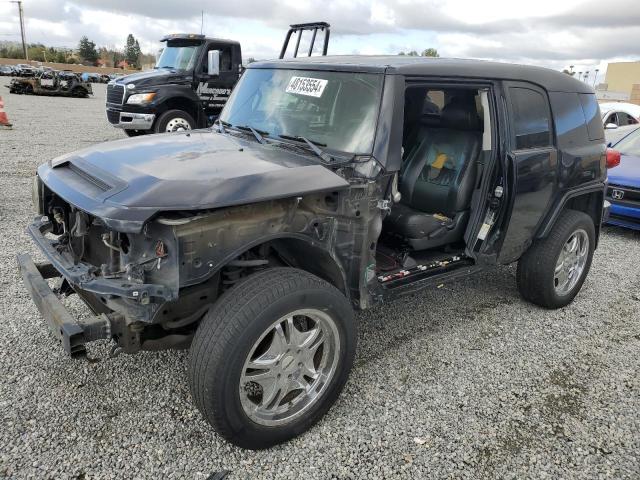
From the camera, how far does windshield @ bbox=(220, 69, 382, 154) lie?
306 centimetres

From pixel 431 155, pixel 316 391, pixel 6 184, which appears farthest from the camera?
pixel 6 184

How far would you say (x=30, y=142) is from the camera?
11695mm

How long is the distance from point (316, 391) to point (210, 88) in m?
9.68

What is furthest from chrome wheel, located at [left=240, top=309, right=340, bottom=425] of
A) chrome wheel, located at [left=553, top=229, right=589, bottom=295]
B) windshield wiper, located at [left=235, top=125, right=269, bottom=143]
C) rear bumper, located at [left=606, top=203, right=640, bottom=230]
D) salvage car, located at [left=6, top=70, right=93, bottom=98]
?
salvage car, located at [left=6, top=70, right=93, bottom=98]

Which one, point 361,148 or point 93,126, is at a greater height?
point 361,148

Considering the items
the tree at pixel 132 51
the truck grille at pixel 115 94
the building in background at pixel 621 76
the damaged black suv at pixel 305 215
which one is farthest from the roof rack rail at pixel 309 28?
the tree at pixel 132 51

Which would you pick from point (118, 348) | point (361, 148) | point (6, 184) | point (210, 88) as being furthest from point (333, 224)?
point (210, 88)

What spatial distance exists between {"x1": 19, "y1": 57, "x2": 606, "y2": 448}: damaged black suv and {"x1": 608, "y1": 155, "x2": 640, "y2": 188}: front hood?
2.62 m

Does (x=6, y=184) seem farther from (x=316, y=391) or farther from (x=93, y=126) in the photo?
(x=93, y=126)

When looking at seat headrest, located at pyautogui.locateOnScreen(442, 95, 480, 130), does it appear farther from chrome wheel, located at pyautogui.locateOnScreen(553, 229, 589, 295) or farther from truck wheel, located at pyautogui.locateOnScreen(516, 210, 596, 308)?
chrome wheel, located at pyautogui.locateOnScreen(553, 229, 589, 295)

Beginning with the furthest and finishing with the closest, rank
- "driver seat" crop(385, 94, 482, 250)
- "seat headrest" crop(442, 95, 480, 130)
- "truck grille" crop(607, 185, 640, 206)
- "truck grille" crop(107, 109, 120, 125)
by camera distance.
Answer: "truck grille" crop(107, 109, 120, 125)
"truck grille" crop(607, 185, 640, 206)
"seat headrest" crop(442, 95, 480, 130)
"driver seat" crop(385, 94, 482, 250)

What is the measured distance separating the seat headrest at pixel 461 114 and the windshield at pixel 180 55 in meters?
8.40

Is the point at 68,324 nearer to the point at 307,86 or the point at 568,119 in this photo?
the point at 307,86

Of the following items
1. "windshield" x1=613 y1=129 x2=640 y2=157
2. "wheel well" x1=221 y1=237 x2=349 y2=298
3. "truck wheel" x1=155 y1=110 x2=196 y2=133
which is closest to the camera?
"wheel well" x1=221 y1=237 x2=349 y2=298
